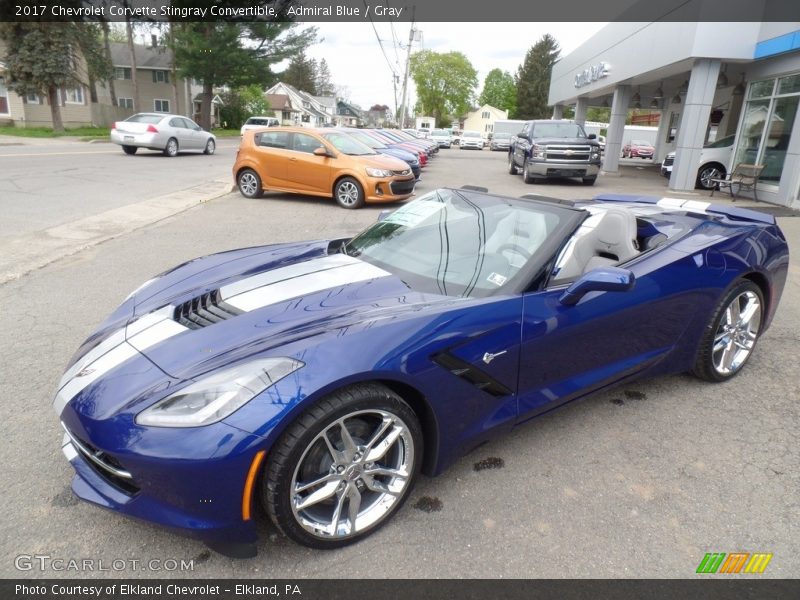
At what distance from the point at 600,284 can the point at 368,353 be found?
Result: 3.87 ft

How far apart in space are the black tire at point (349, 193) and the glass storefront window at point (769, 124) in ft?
31.7

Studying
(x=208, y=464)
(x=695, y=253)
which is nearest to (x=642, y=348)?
(x=695, y=253)

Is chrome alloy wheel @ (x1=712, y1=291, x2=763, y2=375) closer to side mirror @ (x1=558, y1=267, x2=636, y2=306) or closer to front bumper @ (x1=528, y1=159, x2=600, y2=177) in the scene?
side mirror @ (x1=558, y1=267, x2=636, y2=306)

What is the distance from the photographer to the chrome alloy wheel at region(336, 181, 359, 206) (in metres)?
10.4

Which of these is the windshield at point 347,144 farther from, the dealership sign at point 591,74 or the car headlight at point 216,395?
the dealership sign at point 591,74

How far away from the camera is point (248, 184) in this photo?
11.2m

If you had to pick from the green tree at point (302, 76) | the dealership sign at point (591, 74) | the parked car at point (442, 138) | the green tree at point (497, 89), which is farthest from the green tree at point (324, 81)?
the dealership sign at point (591, 74)

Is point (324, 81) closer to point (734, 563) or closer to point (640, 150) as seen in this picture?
point (640, 150)

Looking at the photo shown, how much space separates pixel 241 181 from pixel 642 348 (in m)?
9.87

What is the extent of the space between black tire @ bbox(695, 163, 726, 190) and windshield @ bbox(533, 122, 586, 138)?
3363mm

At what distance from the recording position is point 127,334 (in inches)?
96.8

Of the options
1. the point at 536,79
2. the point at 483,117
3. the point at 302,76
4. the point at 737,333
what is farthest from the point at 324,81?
the point at 737,333

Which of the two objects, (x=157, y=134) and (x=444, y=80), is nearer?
(x=157, y=134)

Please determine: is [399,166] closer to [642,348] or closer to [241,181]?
[241,181]
